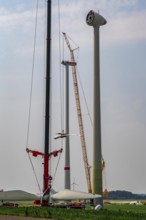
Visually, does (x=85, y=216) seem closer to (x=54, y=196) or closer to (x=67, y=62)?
(x=54, y=196)

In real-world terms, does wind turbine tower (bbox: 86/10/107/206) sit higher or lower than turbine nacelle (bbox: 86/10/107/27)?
lower

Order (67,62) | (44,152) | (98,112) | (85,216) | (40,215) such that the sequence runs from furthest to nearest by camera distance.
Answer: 1. (67,62)
2. (98,112)
3. (44,152)
4. (40,215)
5. (85,216)

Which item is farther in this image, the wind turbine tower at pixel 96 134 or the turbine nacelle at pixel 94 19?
the turbine nacelle at pixel 94 19

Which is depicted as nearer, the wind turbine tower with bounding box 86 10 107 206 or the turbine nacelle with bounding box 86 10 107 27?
the wind turbine tower with bounding box 86 10 107 206

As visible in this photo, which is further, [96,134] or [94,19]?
[94,19]

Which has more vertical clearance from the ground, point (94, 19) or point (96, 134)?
point (94, 19)

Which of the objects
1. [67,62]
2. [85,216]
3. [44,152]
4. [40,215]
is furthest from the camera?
[67,62]

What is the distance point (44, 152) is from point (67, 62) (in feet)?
294

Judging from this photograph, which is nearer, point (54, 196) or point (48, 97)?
point (54, 196)

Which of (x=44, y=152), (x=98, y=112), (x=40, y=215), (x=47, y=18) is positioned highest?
(x=47, y=18)

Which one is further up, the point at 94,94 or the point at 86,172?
the point at 94,94

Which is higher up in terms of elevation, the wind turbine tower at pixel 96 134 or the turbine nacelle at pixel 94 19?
the turbine nacelle at pixel 94 19

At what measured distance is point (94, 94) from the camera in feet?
292

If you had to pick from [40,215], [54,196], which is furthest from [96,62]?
[40,215]
